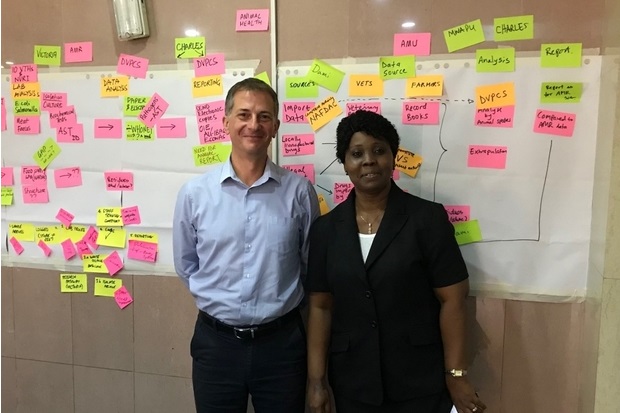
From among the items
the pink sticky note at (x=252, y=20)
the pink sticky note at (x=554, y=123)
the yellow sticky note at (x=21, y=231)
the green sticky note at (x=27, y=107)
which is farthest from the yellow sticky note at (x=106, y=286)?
the pink sticky note at (x=554, y=123)

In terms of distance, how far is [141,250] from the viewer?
192 centimetres

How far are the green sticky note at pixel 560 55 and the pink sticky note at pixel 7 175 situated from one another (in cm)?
198

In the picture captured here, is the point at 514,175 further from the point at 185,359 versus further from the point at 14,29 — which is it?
the point at 14,29

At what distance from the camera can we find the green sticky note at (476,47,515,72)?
5.10 ft

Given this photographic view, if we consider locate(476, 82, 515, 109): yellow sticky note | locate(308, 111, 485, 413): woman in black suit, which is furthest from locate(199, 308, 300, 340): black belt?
locate(476, 82, 515, 109): yellow sticky note

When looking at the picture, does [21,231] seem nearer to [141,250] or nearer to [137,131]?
[141,250]

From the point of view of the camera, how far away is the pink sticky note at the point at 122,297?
1.95 m

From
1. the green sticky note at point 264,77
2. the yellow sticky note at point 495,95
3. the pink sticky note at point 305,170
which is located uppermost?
the green sticky note at point 264,77

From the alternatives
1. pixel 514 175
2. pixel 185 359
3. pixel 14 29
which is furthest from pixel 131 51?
pixel 514 175

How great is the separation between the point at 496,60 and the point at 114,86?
4.41ft

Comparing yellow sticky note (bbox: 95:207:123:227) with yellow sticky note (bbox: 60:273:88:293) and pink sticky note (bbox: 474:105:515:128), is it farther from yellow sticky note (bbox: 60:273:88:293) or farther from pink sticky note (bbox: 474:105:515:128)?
pink sticky note (bbox: 474:105:515:128)

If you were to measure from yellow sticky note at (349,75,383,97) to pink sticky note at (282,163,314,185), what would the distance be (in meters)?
0.28

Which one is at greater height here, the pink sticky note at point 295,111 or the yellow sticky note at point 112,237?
the pink sticky note at point 295,111

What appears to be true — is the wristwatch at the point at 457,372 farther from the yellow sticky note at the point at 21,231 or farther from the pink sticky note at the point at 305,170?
the yellow sticky note at the point at 21,231
